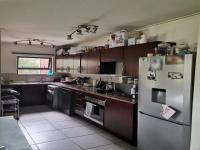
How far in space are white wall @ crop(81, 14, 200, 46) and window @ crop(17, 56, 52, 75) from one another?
476 cm

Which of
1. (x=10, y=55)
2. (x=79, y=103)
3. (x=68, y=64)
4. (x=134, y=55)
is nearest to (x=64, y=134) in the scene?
(x=79, y=103)

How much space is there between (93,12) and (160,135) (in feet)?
6.93

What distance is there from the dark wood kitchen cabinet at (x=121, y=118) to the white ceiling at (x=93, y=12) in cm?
154

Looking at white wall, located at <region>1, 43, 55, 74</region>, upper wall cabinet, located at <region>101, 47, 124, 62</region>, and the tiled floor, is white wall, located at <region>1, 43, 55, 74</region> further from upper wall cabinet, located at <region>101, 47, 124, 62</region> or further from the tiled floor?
upper wall cabinet, located at <region>101, 47, 124, 62</region>

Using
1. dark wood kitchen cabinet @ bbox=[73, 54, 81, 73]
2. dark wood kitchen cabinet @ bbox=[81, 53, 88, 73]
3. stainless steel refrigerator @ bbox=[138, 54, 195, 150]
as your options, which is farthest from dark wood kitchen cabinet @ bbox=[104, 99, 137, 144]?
dark wood kitchen cabinet @ bbox=[73, 54, 81, 73]

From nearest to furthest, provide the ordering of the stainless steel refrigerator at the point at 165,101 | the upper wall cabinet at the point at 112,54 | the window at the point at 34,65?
the stainless steel refrigerator at the point at 165,101
the upper wall cabinet at the point at 112,54
the window at the point at 34,65

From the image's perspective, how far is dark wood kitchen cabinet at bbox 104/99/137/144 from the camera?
11.3 ft

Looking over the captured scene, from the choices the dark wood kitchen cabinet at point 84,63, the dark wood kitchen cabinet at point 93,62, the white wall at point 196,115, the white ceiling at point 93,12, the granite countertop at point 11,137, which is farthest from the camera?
the dark wood kitchen cabinet at point 84,63

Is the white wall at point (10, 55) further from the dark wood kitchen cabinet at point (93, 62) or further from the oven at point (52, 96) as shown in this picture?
the dark wood kitchen cabinet at point (93, 62)

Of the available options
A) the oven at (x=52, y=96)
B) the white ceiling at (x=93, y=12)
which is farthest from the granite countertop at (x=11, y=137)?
the oven at (x=52, y=96)

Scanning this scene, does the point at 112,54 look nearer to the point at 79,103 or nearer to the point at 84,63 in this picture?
the point at 84,63

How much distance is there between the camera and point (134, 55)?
3.76 meters

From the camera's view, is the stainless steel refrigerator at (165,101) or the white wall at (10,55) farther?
the white wall at (10,55)

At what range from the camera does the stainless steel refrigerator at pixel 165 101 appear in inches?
95.9
